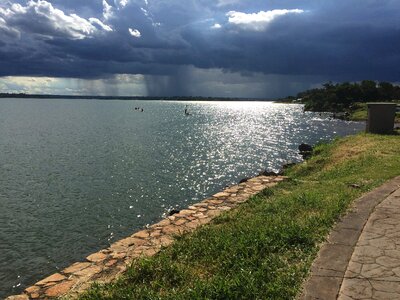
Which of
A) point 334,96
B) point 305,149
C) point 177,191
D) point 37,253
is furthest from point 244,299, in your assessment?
point 334,96

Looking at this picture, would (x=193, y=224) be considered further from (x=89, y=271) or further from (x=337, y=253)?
(x=337, y=253)

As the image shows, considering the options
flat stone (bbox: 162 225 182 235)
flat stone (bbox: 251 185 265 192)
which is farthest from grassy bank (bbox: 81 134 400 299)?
flat stone (bbox: 251 185 265 192)

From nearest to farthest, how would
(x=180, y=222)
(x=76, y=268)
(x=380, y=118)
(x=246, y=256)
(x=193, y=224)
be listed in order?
(x=246, y=256) < (x=76, y=268) < (x=193, y=224) < (x=180, y=222) < (x=380, y=118)

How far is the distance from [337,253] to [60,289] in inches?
232

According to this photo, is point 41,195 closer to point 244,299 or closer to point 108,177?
point 108,177

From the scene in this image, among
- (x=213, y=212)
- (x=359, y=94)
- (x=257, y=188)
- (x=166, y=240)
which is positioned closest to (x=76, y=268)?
(x=166, y=240)

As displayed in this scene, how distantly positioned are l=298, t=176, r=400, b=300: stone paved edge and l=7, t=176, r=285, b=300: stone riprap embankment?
13.2ft

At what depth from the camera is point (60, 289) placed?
304 inches

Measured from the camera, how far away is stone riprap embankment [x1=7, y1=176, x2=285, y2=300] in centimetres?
773

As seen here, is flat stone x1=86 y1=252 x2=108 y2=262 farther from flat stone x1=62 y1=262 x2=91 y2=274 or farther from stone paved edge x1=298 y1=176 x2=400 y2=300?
stone paved edge x1=298 y1=176 x2=400 y2=300

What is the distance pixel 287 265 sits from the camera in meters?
6.64

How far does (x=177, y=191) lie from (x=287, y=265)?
19.0m

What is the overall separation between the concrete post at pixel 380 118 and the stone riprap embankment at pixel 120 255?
68.0ft

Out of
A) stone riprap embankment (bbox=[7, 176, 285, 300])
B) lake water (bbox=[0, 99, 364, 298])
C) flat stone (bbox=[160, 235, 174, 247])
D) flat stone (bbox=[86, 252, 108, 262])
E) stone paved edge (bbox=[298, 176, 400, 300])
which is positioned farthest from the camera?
lake water (bbox=[0, 99, 364, 298])
